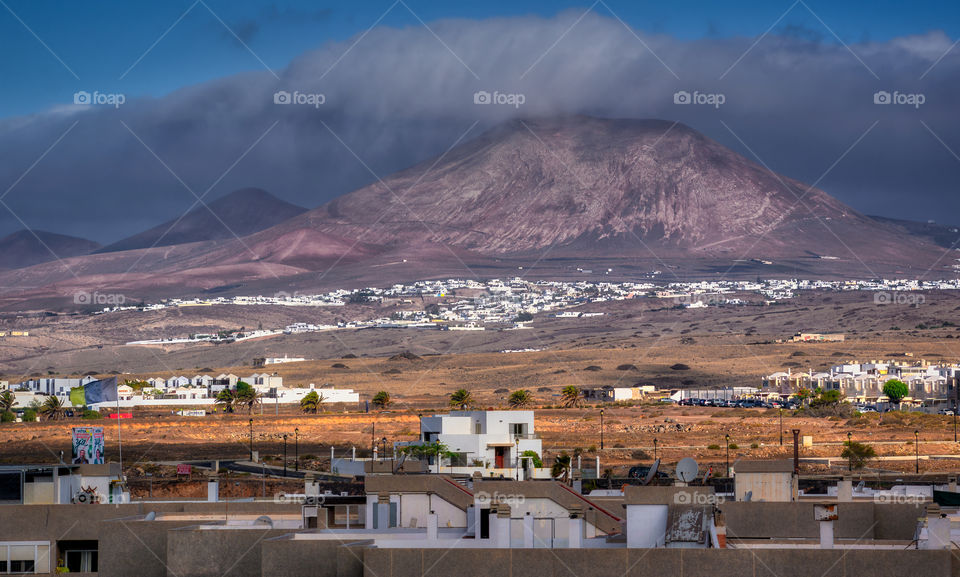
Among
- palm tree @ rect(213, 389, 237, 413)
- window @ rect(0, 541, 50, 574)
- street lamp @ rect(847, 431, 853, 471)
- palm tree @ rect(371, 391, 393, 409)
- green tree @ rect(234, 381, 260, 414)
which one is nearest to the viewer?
window @ rect(0, 541, 50, 574)

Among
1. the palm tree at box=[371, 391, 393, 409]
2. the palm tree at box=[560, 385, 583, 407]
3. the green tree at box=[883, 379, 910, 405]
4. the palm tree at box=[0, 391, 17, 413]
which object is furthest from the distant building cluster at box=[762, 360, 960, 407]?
the palm tree at box=[0, 391, 17, 413]

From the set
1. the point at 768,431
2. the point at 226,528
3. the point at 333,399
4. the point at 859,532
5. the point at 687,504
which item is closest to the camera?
the point at 687,504

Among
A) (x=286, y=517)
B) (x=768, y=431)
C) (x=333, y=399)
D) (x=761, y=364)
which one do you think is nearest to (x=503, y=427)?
(x=286, y=517)

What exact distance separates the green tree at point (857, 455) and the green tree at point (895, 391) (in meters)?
57.9

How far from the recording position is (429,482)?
→ 23766 mm

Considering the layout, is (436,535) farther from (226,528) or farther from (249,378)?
(249,378)

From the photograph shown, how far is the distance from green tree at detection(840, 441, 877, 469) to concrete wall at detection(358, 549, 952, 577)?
61.5 m

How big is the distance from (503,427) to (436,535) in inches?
1590

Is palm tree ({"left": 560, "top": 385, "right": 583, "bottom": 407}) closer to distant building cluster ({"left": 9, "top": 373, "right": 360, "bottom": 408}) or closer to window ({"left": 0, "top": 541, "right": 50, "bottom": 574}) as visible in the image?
distant building cluster ({"left": 9, "top": 373, "right": 360, "bottom": 408})

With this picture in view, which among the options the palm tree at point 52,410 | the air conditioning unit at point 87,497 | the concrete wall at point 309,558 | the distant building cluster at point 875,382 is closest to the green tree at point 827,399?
the distant building cluster at point 875,382

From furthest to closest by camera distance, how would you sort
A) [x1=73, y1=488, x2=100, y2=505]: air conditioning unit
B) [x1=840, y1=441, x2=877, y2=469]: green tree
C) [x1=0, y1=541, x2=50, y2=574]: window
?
[x1=840, y1=441, x2=877, y2=469]: green tree, [x1=73, y1=488, x2=100, y2=505]: air conditioning unit, [x1=0, y1=541, x2=50, y2=574]: window

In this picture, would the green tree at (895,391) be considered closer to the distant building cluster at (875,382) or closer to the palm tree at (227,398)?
the distant building cluster at (875,382)

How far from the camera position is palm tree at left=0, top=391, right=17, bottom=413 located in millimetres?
144562

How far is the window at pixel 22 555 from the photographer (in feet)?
80.1
